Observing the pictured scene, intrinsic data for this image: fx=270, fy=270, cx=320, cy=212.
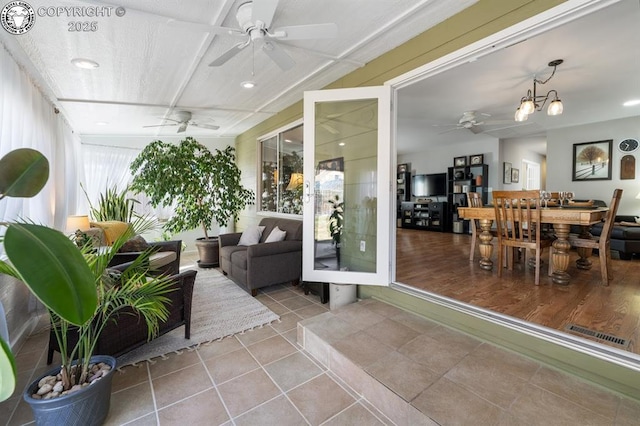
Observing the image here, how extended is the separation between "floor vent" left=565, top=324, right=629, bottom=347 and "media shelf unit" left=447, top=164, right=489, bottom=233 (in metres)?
5.98

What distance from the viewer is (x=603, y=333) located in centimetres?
187

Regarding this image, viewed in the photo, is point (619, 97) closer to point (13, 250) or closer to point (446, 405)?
point (446, 405)

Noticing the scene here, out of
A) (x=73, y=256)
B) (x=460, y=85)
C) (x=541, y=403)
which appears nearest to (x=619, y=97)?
(x=460, y=85)

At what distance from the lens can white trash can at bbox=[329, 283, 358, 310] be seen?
2.97 meters

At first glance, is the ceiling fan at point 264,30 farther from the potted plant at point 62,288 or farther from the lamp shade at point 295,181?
the lamp shade at point 295,181

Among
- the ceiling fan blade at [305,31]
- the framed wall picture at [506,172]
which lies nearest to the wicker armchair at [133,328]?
the ceiling fan blade at [305,31]

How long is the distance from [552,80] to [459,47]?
2587 mm

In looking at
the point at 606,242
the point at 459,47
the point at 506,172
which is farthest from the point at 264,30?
the point at 506,172

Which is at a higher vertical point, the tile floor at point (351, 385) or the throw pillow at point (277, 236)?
the throw pillow at point (277, 236)

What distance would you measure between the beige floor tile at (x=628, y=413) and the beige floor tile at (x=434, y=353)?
2.39ft

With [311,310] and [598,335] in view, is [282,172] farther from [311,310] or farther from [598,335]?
[598,335]

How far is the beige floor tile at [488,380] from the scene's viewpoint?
59.6 inches

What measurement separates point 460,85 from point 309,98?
2.35 metres

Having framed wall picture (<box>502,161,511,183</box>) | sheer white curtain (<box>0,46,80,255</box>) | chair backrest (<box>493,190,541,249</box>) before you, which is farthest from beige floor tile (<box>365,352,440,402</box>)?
framed wall picture (<box>502,161,511,183</box>)
